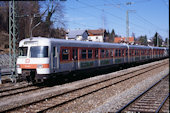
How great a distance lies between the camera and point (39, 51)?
1222cm

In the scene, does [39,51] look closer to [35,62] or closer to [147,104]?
[35,62]

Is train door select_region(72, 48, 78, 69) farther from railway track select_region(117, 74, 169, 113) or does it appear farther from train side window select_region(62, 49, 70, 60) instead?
railway track select_region(117, 74, 169, 113)

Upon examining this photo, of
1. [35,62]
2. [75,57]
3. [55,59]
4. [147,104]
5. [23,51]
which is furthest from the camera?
[75,57]

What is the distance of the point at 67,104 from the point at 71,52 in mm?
5957

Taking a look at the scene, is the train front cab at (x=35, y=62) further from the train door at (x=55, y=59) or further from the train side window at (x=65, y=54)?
the train side window at (x=65, y=54)

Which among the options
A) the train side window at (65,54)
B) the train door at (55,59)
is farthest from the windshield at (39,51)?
the train side window at (65,54)

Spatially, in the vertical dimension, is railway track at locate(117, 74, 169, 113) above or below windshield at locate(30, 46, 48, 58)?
below

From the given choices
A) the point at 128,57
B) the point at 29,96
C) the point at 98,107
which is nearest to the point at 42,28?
the point at 128,57

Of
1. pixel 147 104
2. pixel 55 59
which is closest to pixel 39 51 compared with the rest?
pixel 55 59

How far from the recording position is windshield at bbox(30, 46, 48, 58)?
12109mm

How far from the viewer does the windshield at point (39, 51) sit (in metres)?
12.1

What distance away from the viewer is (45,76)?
1200 cm

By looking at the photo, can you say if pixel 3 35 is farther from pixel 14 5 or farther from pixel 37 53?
pixel 37 53

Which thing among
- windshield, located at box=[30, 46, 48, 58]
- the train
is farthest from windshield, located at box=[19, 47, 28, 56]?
windshield, located at box=[30, 46, 48, 58]
